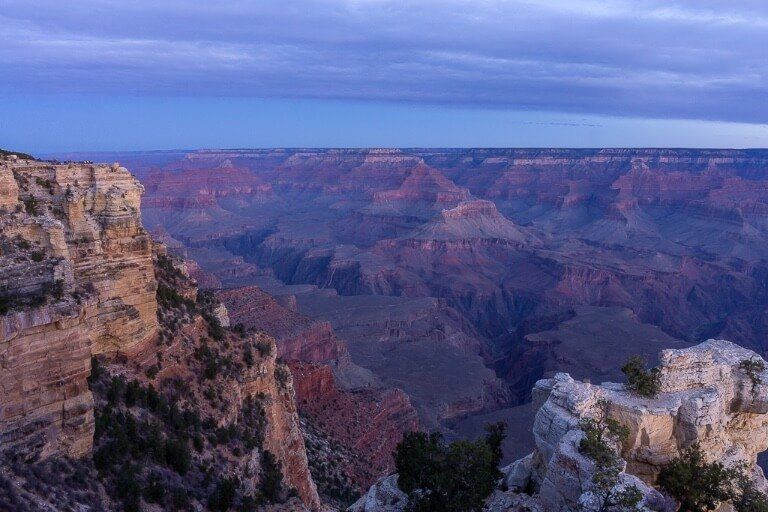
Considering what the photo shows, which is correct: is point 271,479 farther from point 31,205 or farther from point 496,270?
point 496,270

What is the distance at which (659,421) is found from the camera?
15469mm

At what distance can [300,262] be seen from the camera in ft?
425

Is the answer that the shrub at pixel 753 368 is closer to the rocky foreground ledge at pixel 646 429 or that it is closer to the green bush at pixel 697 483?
the rocky foreground ledge at pixel 646 429

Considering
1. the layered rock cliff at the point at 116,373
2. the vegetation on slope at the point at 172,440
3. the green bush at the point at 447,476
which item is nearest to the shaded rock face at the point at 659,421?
the green bush at the point at 447,476

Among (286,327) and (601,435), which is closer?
(601,435)

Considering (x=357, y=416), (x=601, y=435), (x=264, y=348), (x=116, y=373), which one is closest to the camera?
(x=601, y=435)

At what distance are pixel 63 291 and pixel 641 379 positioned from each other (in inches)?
622

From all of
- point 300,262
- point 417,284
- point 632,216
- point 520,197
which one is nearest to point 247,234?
point 300,262

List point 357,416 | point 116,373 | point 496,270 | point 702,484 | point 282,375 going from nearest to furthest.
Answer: point 702,484 < point 116,373 < point 282,375 < point 357,416 < point 496,270

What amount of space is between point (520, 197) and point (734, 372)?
184966 mm

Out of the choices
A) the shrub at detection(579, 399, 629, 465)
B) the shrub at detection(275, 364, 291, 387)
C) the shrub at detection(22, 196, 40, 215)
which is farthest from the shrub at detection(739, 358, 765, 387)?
the shrub at detection(22, 196, 40, 215)

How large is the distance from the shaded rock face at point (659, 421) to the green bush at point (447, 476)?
1309mm

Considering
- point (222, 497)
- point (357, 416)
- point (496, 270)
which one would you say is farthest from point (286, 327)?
point (496, 270)

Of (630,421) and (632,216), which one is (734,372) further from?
(632,216)
